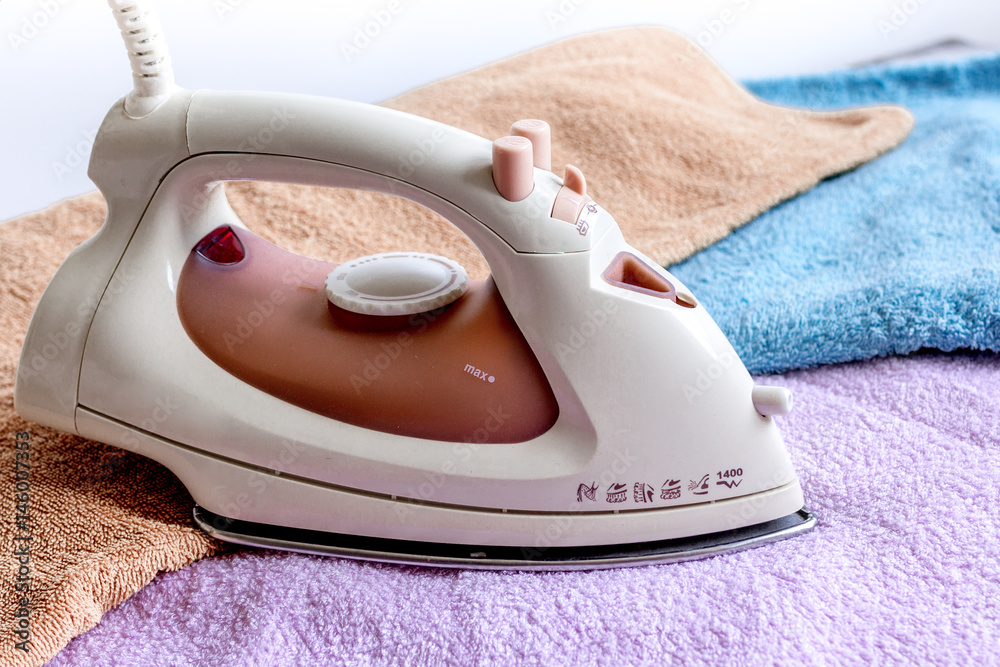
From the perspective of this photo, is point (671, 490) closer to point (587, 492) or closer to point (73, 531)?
point (587, 492)

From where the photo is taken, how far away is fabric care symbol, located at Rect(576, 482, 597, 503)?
0.62m

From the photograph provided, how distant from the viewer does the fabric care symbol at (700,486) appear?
62 centimetres

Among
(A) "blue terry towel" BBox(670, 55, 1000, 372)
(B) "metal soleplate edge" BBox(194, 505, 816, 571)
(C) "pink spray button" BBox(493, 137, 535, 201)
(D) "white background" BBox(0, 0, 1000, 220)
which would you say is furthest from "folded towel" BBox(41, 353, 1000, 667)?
(D) "white background" BBox(0, 0, 1000, 220)

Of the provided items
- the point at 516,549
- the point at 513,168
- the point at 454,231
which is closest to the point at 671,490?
the point at 516,549

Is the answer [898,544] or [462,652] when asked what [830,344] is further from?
[462,652]

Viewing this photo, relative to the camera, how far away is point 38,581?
25.0 inches

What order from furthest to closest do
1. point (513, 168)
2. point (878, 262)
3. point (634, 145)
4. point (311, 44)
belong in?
1. point (311, 44)
2. point (634, 145)
3. point (878, 262)
4. point (513, 168)

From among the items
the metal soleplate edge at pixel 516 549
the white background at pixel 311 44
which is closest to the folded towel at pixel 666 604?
the metal soleplate edge at pixel 516 549

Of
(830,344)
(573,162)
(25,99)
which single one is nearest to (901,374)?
(830,344)

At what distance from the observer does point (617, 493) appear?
62 cm

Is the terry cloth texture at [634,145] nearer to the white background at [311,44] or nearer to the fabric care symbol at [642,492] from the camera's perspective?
the white background at [311,44]

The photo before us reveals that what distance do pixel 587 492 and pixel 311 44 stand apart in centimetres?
97

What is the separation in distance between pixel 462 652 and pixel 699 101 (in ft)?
3.41

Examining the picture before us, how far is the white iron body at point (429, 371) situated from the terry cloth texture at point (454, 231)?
0.17ft
